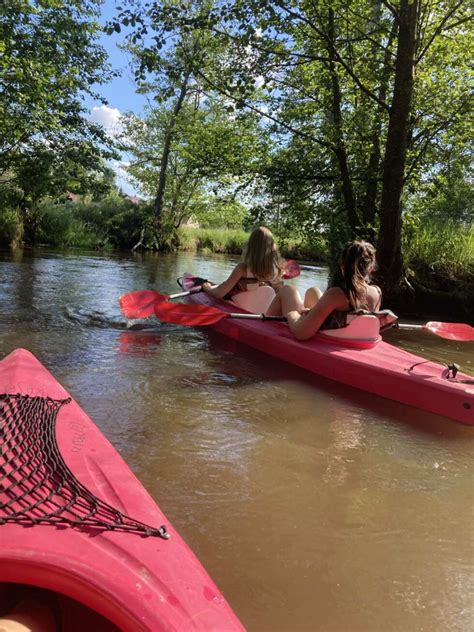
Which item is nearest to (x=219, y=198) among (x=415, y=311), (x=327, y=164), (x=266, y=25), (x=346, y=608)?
(x=327, y=164)

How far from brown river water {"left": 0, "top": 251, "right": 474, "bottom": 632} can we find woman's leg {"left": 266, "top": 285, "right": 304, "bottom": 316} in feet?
1.75

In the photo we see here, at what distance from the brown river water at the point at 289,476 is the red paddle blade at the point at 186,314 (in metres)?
0.33

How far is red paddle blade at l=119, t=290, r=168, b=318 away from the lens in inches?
233

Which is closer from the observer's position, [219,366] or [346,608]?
[346,608]

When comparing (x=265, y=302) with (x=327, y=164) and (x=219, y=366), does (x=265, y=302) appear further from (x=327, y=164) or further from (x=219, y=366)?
(x=327, y=164)

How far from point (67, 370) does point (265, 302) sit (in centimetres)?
244

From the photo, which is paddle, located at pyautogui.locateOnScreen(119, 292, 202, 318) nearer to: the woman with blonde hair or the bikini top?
the woman with blonde hair

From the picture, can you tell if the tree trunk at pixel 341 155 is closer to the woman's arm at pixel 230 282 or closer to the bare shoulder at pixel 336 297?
the woman's arm at pixel 230 282

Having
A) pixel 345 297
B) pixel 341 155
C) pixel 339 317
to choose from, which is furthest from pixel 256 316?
pixel 341 155

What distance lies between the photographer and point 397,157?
24.5 ft

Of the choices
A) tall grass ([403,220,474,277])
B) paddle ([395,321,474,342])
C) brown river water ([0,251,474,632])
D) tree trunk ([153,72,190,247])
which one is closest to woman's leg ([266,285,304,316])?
brown river water ([0,251,474,632])

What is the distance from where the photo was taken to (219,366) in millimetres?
4809

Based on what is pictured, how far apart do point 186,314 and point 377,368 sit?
212cm

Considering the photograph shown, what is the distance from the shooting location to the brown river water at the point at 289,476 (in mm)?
1820
